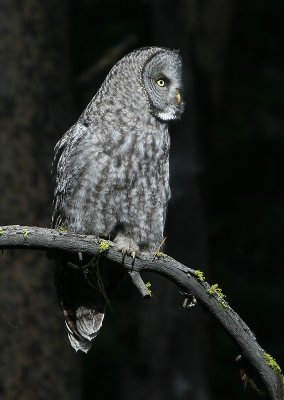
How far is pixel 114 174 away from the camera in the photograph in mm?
4207

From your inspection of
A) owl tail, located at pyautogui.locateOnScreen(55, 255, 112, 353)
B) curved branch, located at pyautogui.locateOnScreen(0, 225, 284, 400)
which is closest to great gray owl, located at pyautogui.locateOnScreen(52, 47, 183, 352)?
owl tail, located at pyautogui.locateOnScreen(55, 255, 112, 353)

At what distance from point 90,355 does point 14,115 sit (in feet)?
11.2

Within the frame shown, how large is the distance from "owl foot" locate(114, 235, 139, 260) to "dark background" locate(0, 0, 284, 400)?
58 cm

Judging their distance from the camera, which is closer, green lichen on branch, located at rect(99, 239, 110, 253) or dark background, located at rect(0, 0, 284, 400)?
green lichen on branch, located at rect(99, 239, 110, 253)

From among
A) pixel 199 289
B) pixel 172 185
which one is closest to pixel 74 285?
pixel 199 289

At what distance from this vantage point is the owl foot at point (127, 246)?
12.4 ft

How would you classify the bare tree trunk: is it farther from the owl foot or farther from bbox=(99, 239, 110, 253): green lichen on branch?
bbox=(99, 239, 110, 253): green lichen on branch

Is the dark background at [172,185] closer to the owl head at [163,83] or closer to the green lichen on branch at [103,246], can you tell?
the green lichen on branch at [103,246]

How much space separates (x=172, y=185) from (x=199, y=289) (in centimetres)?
457

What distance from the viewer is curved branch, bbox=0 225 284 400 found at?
10.3ft

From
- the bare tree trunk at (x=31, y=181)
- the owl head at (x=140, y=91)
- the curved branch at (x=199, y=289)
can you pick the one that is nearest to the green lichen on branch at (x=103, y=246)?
the curved branch at (x=199, y=289)

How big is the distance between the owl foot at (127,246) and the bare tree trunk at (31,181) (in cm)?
173

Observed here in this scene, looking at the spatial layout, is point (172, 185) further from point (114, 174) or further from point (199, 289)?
point (199, 289)

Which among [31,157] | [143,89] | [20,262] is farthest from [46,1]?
[143,89]
